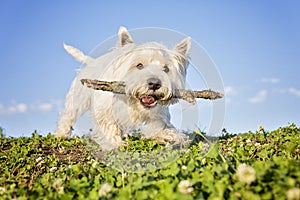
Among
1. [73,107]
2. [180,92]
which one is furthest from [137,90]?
[73,107]

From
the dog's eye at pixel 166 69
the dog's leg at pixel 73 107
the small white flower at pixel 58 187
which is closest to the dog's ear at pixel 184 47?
the dog's eye at pixel 166 69

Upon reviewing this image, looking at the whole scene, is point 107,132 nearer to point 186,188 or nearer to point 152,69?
point 152,69

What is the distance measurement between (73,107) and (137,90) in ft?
12.5

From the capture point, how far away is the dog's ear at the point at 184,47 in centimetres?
664

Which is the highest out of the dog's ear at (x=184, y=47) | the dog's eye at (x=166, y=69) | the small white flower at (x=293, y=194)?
the dog's ear at (x=184, y=47)

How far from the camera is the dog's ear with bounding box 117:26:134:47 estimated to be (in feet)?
21.1

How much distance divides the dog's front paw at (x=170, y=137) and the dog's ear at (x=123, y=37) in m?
1.67

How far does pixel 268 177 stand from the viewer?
2.79 m

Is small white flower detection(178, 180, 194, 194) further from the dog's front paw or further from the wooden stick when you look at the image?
the dog's front paw

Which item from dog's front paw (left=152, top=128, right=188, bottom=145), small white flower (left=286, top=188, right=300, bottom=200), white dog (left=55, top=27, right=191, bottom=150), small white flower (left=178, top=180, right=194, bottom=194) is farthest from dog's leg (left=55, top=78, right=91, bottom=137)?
small white flower (left=286, top=188, right=300, bottom=200)

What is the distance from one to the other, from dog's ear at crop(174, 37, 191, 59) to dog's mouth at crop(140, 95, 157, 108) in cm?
82

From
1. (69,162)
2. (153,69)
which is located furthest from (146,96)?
(69,162)

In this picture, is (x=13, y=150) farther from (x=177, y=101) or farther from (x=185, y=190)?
(x=185, y=190)

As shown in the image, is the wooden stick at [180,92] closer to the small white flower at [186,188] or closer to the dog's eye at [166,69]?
the dog's eye at [166,69]
